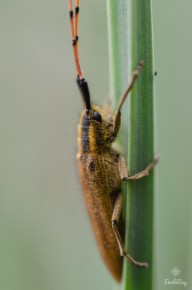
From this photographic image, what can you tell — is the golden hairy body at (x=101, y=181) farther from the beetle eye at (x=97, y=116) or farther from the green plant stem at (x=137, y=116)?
the green plant stem at (x=137, y=116)

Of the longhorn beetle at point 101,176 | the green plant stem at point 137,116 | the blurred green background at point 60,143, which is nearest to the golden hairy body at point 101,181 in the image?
the longhorn beetle at point 101,176

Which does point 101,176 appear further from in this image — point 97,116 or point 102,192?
point 97,116

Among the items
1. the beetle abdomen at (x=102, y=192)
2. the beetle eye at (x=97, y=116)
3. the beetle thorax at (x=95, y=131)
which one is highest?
the beetle eye at (x=97, y=116)

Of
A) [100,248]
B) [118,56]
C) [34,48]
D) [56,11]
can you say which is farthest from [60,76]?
[118,56]

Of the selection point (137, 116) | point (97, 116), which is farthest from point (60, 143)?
point (137, 116)

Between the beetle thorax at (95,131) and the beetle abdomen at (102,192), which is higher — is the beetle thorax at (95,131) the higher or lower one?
the higher one

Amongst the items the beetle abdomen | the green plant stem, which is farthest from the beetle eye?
the green plant stem

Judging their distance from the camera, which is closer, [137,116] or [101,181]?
[137,116]
